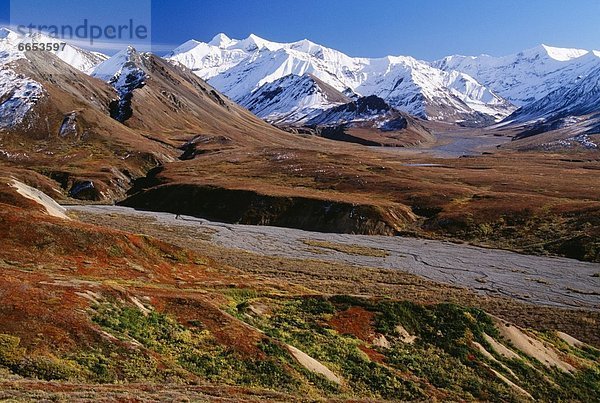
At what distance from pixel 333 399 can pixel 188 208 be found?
347 feet

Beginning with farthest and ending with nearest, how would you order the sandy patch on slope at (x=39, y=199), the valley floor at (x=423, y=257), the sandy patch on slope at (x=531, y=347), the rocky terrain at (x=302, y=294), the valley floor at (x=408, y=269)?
the sandy patch on slope at (x=39, y=199), the valley floor at (x=423, y=257), the valley floor at (x=408, y=269), the sandy patch on slope at (x=531, y=347), the rocky terrain at (x=302, y=294)

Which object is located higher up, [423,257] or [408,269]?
[423,257]

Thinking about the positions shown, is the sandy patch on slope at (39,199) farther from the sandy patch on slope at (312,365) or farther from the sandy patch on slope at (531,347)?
the sandy patch on slope at (531,347)

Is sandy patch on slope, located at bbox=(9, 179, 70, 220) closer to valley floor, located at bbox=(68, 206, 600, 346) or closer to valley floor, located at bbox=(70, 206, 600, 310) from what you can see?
valley floor, located at bbox=(68, 206, 600, 346)

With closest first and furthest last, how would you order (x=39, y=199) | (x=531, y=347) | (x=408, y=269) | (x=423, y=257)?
(x=531, y=347), (x=408, y=269), (x=423, y=257), (x=39, y=199)

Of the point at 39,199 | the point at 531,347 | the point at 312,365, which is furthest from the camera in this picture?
the point at 39,199

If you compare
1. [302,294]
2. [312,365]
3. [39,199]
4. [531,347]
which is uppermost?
[39,199]

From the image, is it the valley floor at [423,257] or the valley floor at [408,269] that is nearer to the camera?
the valley floor at [408,269]

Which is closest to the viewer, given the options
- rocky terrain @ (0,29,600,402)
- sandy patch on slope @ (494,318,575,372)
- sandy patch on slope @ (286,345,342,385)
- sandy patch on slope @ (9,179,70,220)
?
rocky terrain @ (0,29,600,402)

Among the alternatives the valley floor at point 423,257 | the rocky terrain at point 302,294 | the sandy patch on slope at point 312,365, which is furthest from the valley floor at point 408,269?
the sandy patch on slope at point 312,365

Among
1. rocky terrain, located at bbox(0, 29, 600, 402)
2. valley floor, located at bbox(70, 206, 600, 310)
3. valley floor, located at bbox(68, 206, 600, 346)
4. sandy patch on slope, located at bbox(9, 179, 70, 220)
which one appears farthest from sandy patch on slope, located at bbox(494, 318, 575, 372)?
sandy patch on slope, located at bbox(9, 179, 70, 220)

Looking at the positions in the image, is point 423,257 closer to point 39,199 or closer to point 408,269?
point 408,269

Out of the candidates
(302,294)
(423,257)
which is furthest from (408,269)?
(302,294)

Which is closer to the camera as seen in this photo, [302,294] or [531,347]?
Answer: [531,347]
